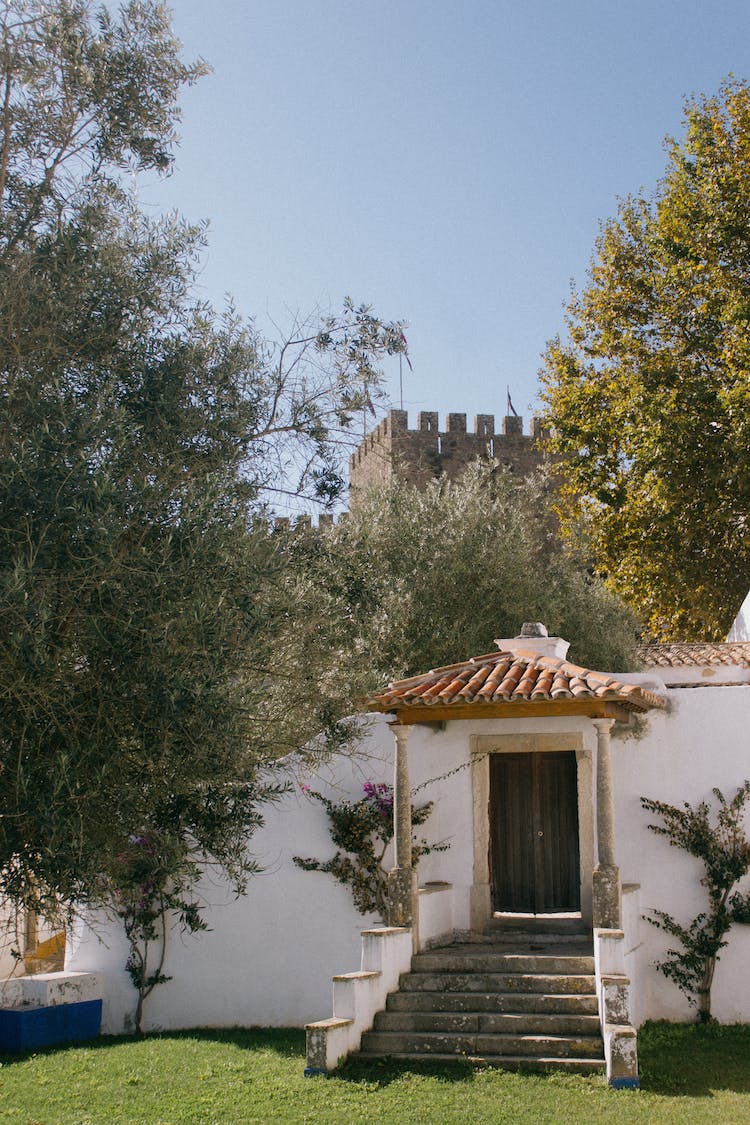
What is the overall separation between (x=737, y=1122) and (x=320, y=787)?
5.51 meters

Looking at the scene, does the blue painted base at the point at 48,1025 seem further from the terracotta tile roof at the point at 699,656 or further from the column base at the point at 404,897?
the terracotta tile roof at the point at 699,656

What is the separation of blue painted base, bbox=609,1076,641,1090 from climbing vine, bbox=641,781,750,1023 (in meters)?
2.66

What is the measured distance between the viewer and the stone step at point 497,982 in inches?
371

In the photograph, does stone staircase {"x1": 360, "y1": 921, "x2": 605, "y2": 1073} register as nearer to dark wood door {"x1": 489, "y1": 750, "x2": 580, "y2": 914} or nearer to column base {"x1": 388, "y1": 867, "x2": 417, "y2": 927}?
column base {"x1": 388, "y1": 867, "x2": 417, "y2": 927}

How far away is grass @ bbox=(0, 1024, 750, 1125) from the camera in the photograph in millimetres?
7680

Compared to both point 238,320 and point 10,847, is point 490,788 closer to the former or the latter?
point 238,320

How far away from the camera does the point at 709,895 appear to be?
1077cm

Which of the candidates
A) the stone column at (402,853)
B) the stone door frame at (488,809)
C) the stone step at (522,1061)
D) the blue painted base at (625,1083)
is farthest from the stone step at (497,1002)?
the stone door frame at (488,809)

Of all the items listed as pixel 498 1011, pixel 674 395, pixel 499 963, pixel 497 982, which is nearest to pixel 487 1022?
pixel 498 1011

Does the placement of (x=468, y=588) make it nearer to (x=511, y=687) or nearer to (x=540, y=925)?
(x=540, y=925)

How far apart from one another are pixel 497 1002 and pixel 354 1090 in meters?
1.65

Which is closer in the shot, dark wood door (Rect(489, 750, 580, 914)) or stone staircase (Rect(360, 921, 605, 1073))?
stone staircase (Rect(360, 921, 605, 1073))

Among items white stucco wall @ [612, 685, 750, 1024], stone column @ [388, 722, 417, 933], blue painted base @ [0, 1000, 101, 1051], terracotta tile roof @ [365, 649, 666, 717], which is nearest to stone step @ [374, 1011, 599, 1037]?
stone column @ [388, 722, 417, 933]

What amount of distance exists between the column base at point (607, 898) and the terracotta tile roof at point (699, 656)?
646 cm
